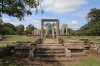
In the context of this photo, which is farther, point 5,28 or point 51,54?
point 5,28

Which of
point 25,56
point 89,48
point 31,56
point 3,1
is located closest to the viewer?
point 3,1

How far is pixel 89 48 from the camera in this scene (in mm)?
12719

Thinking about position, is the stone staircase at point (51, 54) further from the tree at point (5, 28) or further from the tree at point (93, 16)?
the tree at point (93, 16)

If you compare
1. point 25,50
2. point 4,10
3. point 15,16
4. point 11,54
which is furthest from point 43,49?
point 4,10

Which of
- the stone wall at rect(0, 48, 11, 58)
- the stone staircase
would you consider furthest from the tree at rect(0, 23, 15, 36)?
the stone staircase

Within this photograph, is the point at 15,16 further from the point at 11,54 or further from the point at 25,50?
the point at 11,54

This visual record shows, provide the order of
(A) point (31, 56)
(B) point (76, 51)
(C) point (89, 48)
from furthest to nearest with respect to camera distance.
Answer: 1. (C) point (89, 48)
2. (B) point (76, 51)
3. (A) point (31, 56)

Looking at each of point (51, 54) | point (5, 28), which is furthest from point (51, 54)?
point (5, 28)

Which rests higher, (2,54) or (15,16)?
(15,16)

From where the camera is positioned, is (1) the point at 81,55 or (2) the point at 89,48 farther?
(2) the point at 89,48

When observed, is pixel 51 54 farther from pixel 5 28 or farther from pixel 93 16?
pixel 93 16

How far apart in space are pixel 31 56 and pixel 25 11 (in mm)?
3165

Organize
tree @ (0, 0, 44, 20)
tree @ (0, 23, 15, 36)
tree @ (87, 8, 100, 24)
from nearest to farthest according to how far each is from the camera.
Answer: tree @ (0, 0, 44, 20)
tree @ (0, 23, 15, 36)
tree @ (87, 8, 100, 24)

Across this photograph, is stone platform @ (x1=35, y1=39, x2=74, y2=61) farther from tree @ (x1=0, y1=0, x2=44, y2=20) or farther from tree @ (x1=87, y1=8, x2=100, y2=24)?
tree @ (x1=87, y1=8, x2=100, y2=24)
